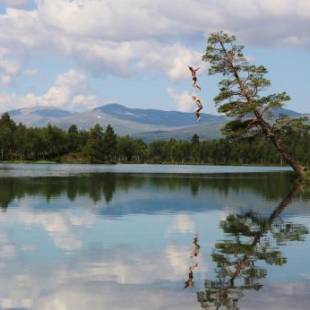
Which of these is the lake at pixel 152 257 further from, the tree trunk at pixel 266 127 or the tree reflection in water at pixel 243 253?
the tree trunk at pixel 266 127

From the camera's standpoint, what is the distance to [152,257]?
70.4 feet

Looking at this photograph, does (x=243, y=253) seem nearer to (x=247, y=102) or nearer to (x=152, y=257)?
(x=152, y=257)

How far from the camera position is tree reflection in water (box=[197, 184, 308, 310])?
16.0 metres

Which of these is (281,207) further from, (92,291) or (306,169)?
(92,291)

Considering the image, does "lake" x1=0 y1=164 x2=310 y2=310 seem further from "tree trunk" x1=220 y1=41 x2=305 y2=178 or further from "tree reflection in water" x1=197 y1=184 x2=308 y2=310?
"tree trunk" x1=220 y1=41 x2=305 y2=178

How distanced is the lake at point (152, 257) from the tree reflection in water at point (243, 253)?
0.11ft

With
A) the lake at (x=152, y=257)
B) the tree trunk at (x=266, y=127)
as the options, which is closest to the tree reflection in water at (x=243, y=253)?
the lake at (x=152, y=257)

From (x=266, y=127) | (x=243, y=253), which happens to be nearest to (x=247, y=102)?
(x=266, y=127)

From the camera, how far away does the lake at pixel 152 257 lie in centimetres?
1541

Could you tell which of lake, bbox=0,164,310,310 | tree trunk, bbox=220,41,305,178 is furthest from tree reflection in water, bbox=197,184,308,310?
tree trunk, bbox=220,41,305,178

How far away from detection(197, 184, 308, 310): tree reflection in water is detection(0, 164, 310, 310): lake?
0.03 m

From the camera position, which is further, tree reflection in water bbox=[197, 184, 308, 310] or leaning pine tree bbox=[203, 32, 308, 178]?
leaning pine tree bbox=[203, 32, 308, 178]

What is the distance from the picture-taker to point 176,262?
20.5 m

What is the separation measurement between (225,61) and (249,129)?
7.75 metres
